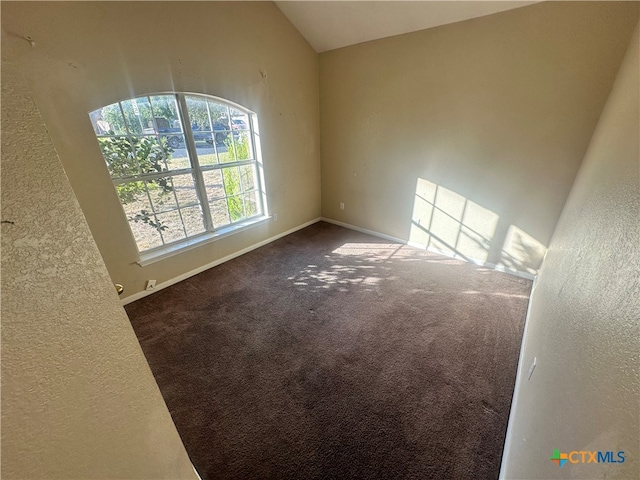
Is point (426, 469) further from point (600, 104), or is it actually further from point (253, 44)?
point (253, 44)

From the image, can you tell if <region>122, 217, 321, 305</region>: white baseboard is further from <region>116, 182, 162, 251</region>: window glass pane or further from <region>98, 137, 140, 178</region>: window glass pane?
<region>98, 137, 140, 178</region>: window glass pane

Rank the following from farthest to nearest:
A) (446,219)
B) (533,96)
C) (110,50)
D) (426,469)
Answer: (446,219), (533,96), (110,50), (426,469)

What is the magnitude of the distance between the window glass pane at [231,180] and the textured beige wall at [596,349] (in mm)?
3223

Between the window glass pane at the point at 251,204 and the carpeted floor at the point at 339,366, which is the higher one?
the window glass pane at the point at 251,204

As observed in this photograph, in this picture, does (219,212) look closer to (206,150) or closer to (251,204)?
(251,204)

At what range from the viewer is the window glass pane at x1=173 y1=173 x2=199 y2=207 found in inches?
112

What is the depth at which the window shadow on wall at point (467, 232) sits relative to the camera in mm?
2873

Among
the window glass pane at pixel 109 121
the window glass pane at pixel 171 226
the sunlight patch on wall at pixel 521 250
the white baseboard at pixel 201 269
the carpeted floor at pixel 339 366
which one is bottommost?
the carpeted floor at pixel 339 366

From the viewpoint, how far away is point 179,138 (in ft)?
9.02

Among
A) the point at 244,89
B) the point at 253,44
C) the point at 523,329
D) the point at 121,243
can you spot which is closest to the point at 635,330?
the point at 523,329

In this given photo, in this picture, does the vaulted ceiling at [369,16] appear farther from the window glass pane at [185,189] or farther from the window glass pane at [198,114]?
the window glass pane at [185,189]

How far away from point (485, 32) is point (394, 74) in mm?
938

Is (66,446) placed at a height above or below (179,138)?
below

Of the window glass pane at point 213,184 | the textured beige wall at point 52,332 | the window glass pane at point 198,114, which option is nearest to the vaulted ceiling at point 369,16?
Result: the window glass pane at point 198,114
